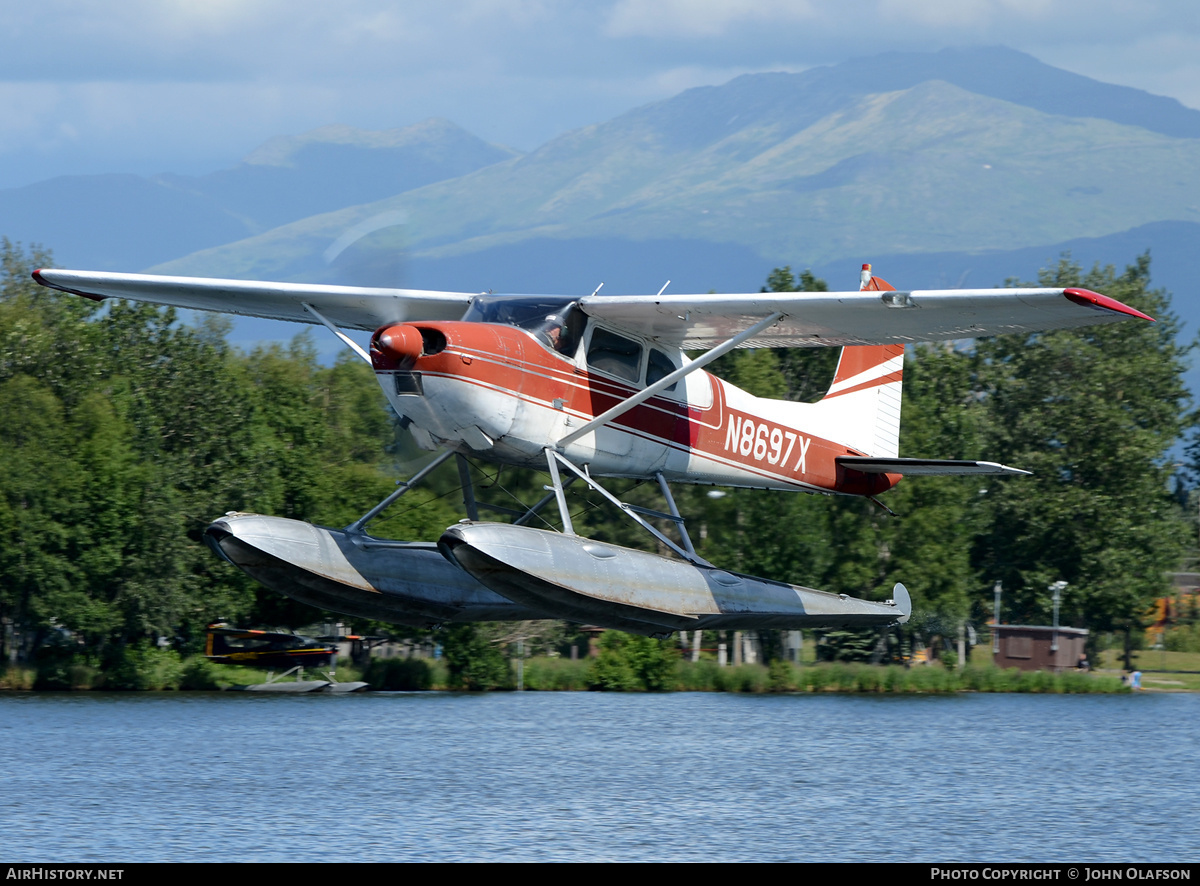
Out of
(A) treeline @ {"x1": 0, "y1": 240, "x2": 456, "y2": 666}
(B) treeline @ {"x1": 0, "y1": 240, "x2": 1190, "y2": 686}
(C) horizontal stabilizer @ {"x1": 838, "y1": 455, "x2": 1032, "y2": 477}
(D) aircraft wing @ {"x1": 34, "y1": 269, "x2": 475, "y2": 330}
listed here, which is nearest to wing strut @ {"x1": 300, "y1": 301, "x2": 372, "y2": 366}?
(D) aircraft wing @ {"x1": 34, "y1": 269, "x2": 475, "y2": 330}

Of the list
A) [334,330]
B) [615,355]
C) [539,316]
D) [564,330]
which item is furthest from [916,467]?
[334,330]

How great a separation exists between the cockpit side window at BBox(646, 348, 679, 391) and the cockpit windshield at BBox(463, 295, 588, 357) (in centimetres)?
99

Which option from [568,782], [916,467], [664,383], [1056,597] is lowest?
[568,782]

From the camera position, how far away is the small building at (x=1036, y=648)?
45531mm

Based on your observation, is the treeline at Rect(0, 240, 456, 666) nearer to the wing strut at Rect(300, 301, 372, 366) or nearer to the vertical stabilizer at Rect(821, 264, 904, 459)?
the vertical stabilizer at Rect(821, 264, 904, 459)

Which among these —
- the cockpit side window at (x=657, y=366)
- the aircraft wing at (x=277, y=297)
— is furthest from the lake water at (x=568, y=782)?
the aircraft wing at (x=277, y=297)

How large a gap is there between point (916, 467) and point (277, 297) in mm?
7220

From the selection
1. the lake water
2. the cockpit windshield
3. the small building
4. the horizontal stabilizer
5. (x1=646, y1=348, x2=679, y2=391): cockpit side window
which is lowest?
the lake water

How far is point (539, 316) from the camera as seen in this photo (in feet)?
43.6

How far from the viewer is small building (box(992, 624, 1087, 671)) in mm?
45531

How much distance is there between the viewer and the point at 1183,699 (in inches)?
1742

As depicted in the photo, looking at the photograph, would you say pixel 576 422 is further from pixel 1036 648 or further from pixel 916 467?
pixel 1036 648

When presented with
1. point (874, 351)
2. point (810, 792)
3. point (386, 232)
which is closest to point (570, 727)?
point (810, 792)

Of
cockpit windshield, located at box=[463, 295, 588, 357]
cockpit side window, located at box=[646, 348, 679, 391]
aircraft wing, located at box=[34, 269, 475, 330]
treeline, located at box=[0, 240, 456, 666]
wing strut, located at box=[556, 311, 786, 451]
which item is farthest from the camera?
treeline, located at box=[0, 240, 456, 666]
